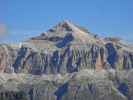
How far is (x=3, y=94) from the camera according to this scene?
173 metres

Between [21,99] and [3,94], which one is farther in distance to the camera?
[3,94]

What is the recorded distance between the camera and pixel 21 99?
512 feet

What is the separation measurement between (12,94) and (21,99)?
8.90 m

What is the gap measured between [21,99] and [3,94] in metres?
17.8

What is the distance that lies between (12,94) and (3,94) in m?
8.95

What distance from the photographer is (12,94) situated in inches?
6486
